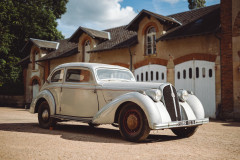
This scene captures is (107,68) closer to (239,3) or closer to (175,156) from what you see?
(175,156)

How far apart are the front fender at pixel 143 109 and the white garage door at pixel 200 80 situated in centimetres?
826

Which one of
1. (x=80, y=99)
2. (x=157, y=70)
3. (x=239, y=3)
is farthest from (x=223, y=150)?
(x=157, y=70)

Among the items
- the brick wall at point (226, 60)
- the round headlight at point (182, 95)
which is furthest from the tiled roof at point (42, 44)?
the round headlight at point (182, 95)

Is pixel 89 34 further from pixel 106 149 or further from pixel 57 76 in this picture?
pixel 106 149

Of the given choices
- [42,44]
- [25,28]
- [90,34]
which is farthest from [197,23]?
[25,28]

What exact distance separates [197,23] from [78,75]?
9590 mm

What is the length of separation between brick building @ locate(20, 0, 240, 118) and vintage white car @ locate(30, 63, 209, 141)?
21.4 ft

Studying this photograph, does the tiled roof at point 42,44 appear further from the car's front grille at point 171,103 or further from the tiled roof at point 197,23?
the car's front grille at point 171,103

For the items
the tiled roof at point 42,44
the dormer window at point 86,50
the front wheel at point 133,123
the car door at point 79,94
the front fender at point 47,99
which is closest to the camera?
the front wheel at point 133,123

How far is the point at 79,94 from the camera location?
6.78 metres

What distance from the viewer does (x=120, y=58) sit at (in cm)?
1733

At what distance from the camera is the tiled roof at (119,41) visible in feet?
55.5

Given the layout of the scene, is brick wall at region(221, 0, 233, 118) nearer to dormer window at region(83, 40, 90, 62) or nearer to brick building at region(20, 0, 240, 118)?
brick building at region(20, 0, 240, 118)

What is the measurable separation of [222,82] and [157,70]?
13.2 feet
